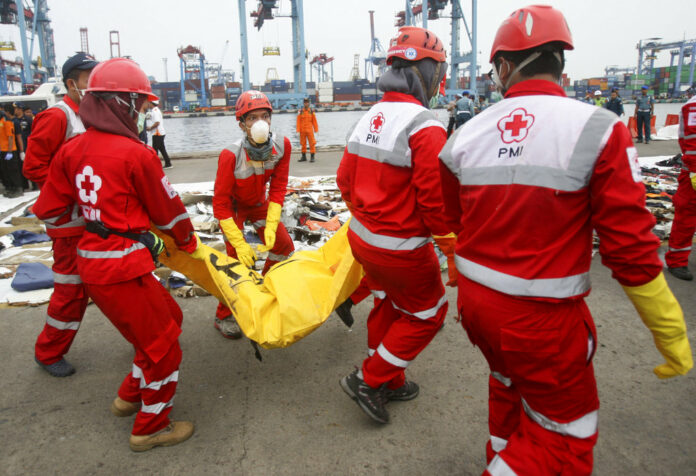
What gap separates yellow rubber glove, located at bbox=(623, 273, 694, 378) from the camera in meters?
1.47

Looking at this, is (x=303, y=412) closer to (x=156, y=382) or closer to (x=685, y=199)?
(x=156, y=382)

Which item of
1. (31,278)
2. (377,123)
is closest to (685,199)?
(377,123)

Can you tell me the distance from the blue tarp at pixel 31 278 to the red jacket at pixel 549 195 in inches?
185

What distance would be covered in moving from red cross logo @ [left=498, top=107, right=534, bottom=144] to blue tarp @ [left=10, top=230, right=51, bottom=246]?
646 centimetres

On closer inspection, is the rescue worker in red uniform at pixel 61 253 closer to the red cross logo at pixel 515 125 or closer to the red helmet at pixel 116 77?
the red helmet at pixel 116 77

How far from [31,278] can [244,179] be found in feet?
9.20

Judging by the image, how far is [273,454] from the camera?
243cm

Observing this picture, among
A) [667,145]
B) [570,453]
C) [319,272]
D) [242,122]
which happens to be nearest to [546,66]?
[570,453]

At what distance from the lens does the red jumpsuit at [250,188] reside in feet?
11.9

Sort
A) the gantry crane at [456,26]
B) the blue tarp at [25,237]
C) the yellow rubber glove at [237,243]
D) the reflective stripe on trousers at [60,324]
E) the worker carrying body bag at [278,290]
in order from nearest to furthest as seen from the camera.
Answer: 1. the worker carrying body bag at [278,290]
2. the reflective stripe on trousers at [60,324]
3. the yellow rubber glove at [237,243]
4. the blue tarp at [25,237]
5. the gantry crane at [456,26]

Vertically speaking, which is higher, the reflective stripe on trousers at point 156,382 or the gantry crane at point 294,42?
the gantry crane at point 294,42

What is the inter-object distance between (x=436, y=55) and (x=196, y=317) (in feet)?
10.0

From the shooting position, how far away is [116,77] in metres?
2.28

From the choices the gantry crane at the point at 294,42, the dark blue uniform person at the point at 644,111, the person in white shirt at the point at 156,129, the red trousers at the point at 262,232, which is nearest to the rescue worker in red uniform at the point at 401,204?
the red trousers at the point at 262,232
